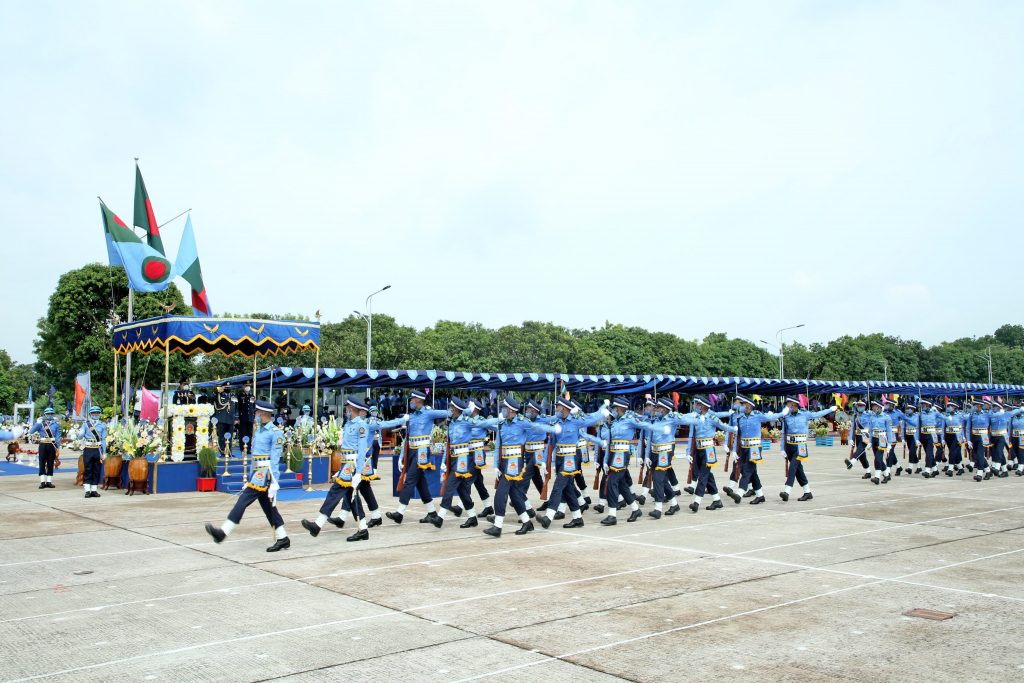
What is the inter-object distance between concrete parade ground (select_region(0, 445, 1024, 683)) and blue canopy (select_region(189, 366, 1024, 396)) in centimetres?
1604

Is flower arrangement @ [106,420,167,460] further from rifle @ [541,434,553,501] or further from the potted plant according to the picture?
rifle @ [541,434,553,501]

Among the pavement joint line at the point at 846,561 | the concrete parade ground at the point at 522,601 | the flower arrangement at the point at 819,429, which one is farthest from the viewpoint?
the flower arrangement at the point at 819,429

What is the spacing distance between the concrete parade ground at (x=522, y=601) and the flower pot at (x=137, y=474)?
3903mm

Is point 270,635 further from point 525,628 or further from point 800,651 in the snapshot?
point 800,651

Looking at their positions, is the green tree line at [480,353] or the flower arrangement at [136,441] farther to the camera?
the green tree line at [480,353]

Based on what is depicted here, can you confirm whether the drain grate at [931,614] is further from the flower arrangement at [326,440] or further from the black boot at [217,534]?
the flower arrangement at [326,440]

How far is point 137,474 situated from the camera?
17.1 metres

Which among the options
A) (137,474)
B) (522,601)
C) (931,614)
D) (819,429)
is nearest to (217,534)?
(522,601)

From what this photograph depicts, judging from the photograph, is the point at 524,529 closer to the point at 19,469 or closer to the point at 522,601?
the point at 522,601

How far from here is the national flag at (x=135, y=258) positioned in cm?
1928

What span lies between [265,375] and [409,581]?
2480cm

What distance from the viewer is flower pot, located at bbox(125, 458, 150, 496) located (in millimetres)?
17062

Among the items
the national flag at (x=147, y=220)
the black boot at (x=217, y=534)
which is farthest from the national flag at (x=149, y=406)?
the black boot at (x=217, y=534)

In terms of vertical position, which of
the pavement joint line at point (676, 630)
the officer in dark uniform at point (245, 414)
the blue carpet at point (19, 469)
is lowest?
the pavement joint line at point (676, 630)
